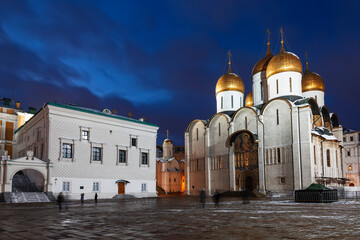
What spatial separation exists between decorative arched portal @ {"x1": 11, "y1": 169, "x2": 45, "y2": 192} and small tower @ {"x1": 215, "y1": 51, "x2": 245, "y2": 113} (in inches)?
950

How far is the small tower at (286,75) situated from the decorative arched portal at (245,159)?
20.7 ft

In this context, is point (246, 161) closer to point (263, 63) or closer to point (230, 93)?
point (230, 93)

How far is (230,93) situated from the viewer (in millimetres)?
42250

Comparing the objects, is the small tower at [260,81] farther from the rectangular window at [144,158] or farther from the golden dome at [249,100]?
the rectangular window at [144,158]

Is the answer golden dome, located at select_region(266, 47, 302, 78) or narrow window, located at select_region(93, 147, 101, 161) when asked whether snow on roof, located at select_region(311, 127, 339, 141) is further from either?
narrow window, located at select_region(93, 147, 101, 161)

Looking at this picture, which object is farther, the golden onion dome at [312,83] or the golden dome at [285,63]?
the golden onion dome at [312,83]

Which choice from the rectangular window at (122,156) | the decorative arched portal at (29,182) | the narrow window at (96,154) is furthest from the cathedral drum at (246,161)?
the decorative arched portal at (29,182)

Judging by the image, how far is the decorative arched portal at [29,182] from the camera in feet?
86.7

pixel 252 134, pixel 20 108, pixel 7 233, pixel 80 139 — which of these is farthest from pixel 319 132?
pixel 20 108

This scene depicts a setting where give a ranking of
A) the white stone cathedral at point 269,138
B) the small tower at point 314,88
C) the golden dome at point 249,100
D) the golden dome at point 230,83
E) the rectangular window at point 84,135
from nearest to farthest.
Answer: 1. the rectangular window at point 84,135
2. the white stone cathedral at point 269,138
3. the small tower at point 314,88
4. the golden dome at point 230,83
5. the golden dome at point 249,100

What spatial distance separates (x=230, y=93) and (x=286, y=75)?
826 centimetres

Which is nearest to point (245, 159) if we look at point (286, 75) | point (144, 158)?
point (286, 75)

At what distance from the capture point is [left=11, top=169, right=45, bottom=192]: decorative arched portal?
1041 inches

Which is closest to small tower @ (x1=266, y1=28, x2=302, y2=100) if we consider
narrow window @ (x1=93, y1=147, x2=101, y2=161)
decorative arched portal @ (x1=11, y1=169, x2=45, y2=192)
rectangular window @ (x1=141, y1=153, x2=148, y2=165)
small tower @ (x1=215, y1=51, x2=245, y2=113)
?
small tower @ (x1=215, y1=51, x2=245, y2=113)
